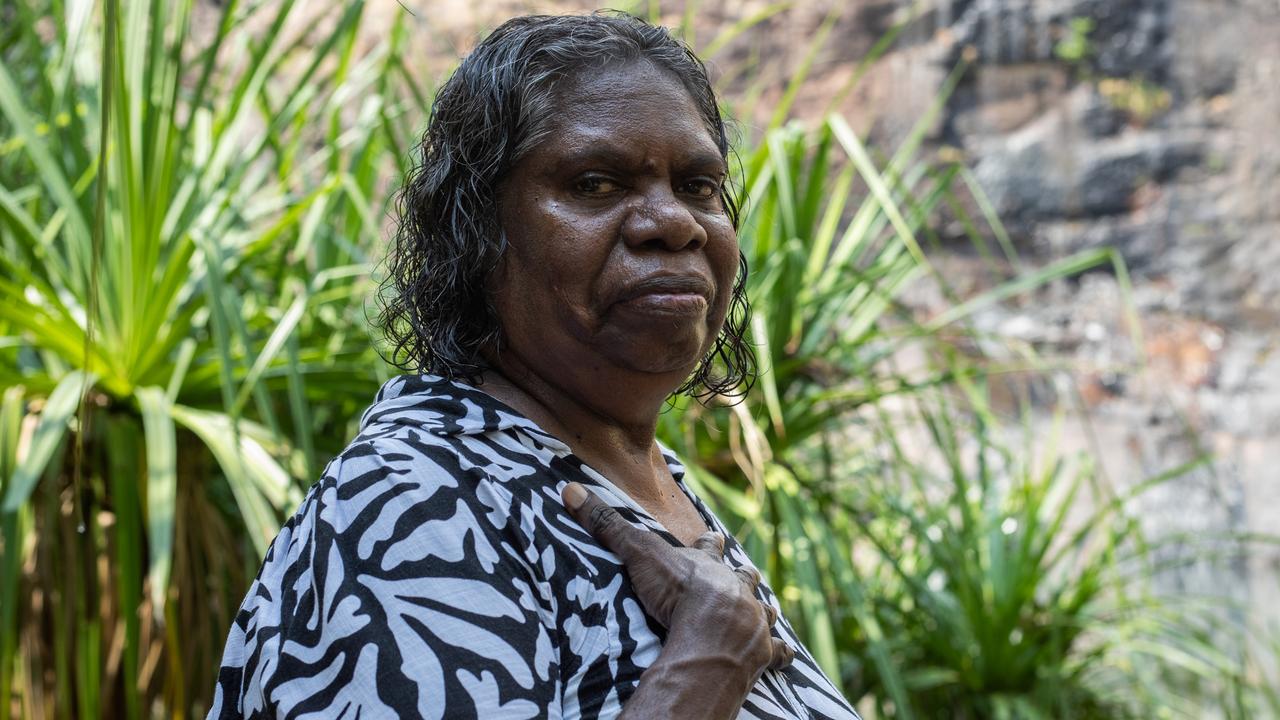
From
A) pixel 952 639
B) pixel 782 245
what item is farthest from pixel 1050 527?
pixel 782 245

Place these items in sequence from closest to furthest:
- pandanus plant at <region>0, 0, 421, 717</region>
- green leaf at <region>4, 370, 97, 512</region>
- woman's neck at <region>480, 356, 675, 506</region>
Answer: woman's neck at <region>480, 356, 675, 506</region>
green leaf at <region>4, 370, 97, 512</region>
pandanus plant at <region>0, 0, 421, 717</region>

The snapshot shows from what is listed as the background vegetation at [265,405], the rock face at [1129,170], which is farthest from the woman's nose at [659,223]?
the rock face at [1129,170]

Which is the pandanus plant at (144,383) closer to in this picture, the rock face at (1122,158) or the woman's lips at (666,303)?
the woman's lips at (666,303)

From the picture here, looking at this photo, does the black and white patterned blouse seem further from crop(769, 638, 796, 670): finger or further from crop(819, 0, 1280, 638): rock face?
crop(819, 0, 1280, 638): rock face

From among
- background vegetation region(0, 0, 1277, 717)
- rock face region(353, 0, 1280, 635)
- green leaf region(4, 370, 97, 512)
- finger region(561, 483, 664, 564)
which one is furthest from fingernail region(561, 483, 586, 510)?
rock face region(353, 0, 1280, 635)

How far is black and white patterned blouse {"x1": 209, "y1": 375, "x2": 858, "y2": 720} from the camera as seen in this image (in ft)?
2.23

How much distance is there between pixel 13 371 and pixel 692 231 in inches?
52.4

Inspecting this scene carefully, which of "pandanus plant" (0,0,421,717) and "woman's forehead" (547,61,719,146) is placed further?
"pandanus plant" (0,0,421,717)

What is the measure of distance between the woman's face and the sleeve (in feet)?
0.53

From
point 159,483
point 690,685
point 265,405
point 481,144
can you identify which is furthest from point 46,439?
point 690,685

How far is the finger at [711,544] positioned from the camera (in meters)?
0.88

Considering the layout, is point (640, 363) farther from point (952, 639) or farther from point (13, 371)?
point (952, 639)

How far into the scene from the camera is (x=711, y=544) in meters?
0.89

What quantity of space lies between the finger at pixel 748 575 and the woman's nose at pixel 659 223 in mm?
227
